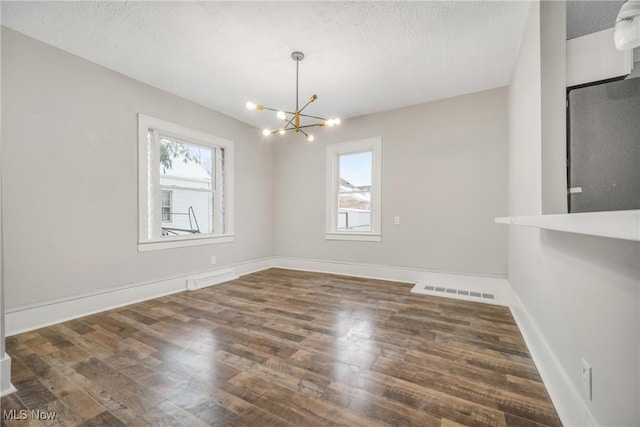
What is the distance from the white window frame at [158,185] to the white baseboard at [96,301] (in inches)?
19.1

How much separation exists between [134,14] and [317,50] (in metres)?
1.63

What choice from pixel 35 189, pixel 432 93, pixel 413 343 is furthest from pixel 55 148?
pixel 432 93

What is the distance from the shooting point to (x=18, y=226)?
236 centimetres

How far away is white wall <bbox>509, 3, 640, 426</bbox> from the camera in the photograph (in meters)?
0.90

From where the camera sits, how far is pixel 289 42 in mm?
2580

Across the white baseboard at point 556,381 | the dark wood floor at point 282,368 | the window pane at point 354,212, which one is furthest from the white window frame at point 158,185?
the white baseboard at point 556,381

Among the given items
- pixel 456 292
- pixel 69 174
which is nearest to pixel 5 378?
pixel 69 174

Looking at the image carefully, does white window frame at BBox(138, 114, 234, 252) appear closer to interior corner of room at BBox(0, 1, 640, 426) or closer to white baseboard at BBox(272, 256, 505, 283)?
interior corner of room at BBox(0, 1, 640, 426)

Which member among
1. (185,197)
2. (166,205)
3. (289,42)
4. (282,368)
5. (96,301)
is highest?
(289,42)

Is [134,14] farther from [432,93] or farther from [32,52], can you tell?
[432,93]

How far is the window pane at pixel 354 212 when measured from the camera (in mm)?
4625

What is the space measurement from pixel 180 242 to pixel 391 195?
3.28 meters

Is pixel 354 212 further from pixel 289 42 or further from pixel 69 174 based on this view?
pixel 69 174

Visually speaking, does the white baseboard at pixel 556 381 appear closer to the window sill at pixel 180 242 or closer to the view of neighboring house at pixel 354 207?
the view of neighboring house at pixel 354 207
